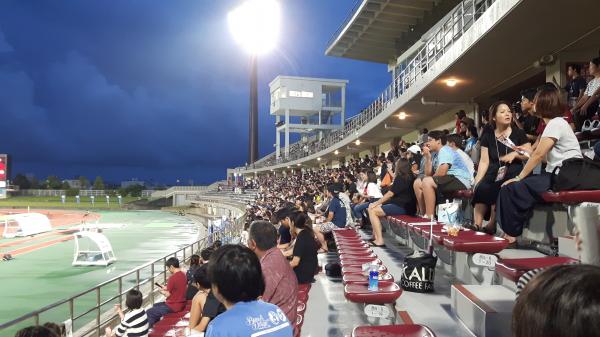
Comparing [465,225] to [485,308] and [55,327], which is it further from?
[55,327]

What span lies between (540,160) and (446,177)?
231 cm

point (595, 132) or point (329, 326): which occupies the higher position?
point (595, 132)

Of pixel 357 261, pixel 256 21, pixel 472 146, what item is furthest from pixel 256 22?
pixel 357 261

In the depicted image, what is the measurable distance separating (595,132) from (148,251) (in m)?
23.3

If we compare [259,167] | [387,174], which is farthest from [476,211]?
[259,167]

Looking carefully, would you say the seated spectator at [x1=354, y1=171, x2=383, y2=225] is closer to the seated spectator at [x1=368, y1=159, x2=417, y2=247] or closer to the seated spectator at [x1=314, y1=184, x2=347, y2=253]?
the seated spectator at [x1=314, y1=184, x2=347, y2=253]

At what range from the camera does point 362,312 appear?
457 cm

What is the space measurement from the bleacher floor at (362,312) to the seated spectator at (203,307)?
956 mm

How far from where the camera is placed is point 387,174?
9.12 m

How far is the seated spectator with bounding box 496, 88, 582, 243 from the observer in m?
3.37

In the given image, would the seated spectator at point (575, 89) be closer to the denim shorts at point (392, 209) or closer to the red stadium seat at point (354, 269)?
the denim shorts at point (392, 209)

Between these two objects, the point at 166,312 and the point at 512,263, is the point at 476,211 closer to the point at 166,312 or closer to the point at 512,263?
the point at 512,263

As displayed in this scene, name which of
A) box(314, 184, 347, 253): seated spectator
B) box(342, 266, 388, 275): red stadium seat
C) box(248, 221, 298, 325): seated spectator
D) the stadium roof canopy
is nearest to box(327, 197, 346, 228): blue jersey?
box(314, 184, 347, 253): seated spectator

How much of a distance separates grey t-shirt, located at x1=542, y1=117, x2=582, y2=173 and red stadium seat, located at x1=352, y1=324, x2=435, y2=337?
1.94m
